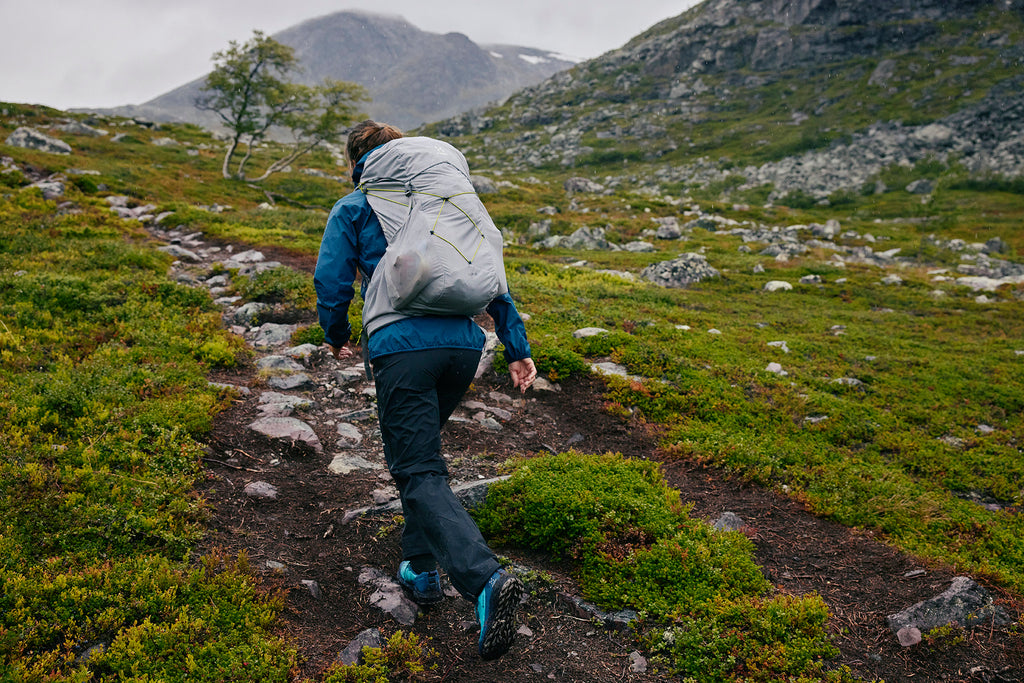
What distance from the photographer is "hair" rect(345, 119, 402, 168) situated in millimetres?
4816

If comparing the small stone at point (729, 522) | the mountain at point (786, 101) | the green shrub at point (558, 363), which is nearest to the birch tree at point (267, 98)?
the green shrub at point (558, 363)

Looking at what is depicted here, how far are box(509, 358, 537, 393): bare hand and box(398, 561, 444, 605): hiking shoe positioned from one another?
181cm

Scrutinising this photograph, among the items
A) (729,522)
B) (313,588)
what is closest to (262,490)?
(313,588)

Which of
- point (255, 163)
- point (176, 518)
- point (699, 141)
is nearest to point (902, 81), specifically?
point (699, 141)

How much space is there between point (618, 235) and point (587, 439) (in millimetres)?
31892

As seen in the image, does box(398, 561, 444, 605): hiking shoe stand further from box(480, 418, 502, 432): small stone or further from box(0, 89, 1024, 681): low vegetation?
box(480, 418, 502, 432): small stone

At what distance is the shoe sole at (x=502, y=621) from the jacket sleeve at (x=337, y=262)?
241 centimetres

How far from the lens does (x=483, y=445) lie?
7918 millimetres

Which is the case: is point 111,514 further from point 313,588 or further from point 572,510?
point 572,510

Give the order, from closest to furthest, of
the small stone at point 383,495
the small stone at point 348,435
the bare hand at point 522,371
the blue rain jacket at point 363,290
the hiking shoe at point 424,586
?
the blue rain jacket at point 363,290 < the hiking shoe at point 424,586 < the bare hand at point 522,371 < the small stone at point 383,495 < the small stone at point 348,435

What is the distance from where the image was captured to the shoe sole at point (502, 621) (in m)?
3.70

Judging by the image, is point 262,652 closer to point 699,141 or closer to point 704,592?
point 704,592

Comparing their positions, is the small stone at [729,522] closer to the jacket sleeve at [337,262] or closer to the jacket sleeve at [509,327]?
Answer: the jacket sleeve at [509,327]

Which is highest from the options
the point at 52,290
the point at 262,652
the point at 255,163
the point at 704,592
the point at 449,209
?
the point at 255,163
